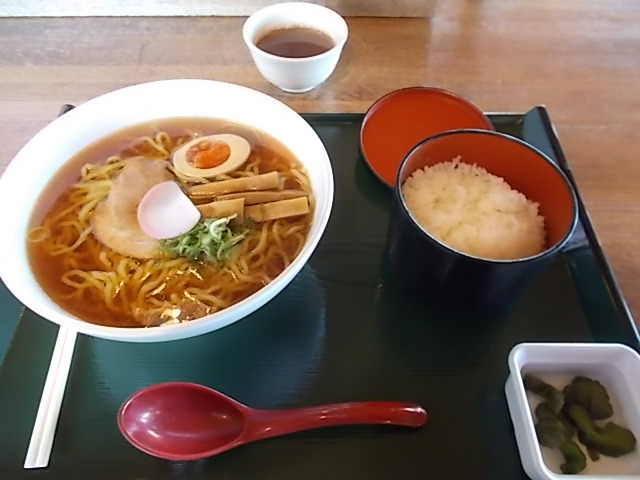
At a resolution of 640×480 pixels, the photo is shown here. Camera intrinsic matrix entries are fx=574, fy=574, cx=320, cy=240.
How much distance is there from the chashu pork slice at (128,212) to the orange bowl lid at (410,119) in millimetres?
463

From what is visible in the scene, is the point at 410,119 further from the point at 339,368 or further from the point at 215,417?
the point at 215,417

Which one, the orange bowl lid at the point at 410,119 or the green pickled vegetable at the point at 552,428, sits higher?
the orange bowl lid at the point at 410,119

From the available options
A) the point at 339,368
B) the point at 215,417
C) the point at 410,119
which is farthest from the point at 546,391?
the point at 410,119

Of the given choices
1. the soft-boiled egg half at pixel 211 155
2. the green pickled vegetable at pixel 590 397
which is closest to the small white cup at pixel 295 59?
the soft-boiled egg half at pixel 211 155

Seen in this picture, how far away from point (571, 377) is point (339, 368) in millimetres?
362

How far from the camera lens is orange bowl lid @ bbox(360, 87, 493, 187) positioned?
129 centimetres

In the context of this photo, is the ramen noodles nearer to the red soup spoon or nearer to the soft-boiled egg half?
the soft-boiled egg half

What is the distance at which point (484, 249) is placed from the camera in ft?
3.28

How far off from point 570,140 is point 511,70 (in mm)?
320

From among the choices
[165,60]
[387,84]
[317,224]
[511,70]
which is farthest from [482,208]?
[165,60]

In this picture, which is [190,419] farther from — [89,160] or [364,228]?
[89,160]

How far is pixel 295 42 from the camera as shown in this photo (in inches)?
60.3

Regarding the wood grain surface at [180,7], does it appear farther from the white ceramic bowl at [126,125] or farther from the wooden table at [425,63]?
the white ceramic bowl at [126,125]

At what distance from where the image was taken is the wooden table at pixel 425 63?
1.52m
